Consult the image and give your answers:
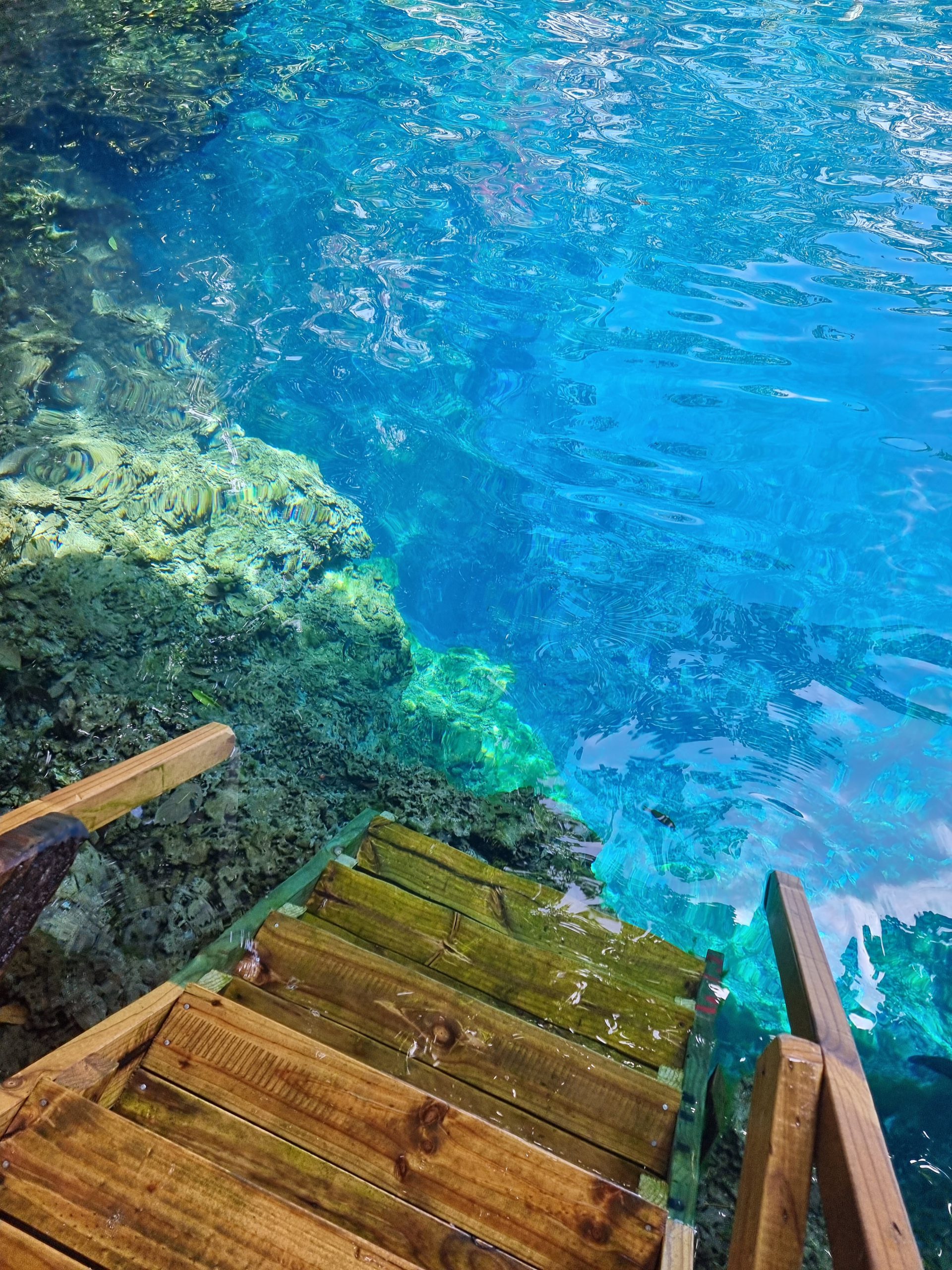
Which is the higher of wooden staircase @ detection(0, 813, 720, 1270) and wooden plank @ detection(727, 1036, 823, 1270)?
wooden plank @ detection(727, 1036, 823, 1270)

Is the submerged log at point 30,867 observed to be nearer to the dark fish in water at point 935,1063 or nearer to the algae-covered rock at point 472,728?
the algae-covered rock at point 472,728

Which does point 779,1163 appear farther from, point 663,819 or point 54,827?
point 663,819

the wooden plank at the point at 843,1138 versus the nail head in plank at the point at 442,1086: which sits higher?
the wooden plank at the point at 843,1138

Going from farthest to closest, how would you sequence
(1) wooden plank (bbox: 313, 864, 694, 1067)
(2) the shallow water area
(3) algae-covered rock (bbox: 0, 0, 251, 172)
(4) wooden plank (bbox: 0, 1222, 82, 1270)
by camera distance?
(3) algae-covered rock (bbox: 0, 0, 251, 172), (2) the shallow water area, (1) wooden plank (bbox: 313, 864, 694, 1067), (4) wooden plank (bbox: 0, 1222, 82, 1270)

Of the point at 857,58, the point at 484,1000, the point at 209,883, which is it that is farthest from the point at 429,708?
the point at 857,58

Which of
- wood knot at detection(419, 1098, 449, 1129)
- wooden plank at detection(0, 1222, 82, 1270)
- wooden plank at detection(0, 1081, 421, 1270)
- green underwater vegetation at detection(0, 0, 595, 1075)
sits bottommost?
green underwater vegetation at detection(0, 0, 595, 1075)

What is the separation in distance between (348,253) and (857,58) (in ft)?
21.7

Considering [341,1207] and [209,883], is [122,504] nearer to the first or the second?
[209,883]

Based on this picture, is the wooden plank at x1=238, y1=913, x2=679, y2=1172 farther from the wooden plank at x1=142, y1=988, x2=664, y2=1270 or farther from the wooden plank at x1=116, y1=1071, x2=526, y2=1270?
the wooden plank at x1=116, y1=1071, x2=526, y2=1270

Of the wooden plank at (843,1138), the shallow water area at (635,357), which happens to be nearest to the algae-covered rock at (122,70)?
the shallow water area at (635,357)

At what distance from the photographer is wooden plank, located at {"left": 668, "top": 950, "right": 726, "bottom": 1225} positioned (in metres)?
1.77

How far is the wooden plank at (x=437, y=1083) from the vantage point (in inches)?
74.9

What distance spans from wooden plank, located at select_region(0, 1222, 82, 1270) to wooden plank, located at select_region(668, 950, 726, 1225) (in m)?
1.18

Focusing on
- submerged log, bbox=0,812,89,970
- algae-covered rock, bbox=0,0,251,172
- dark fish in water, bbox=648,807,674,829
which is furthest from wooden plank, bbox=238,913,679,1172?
algae-covered rock, bbox=0,0,251,172
